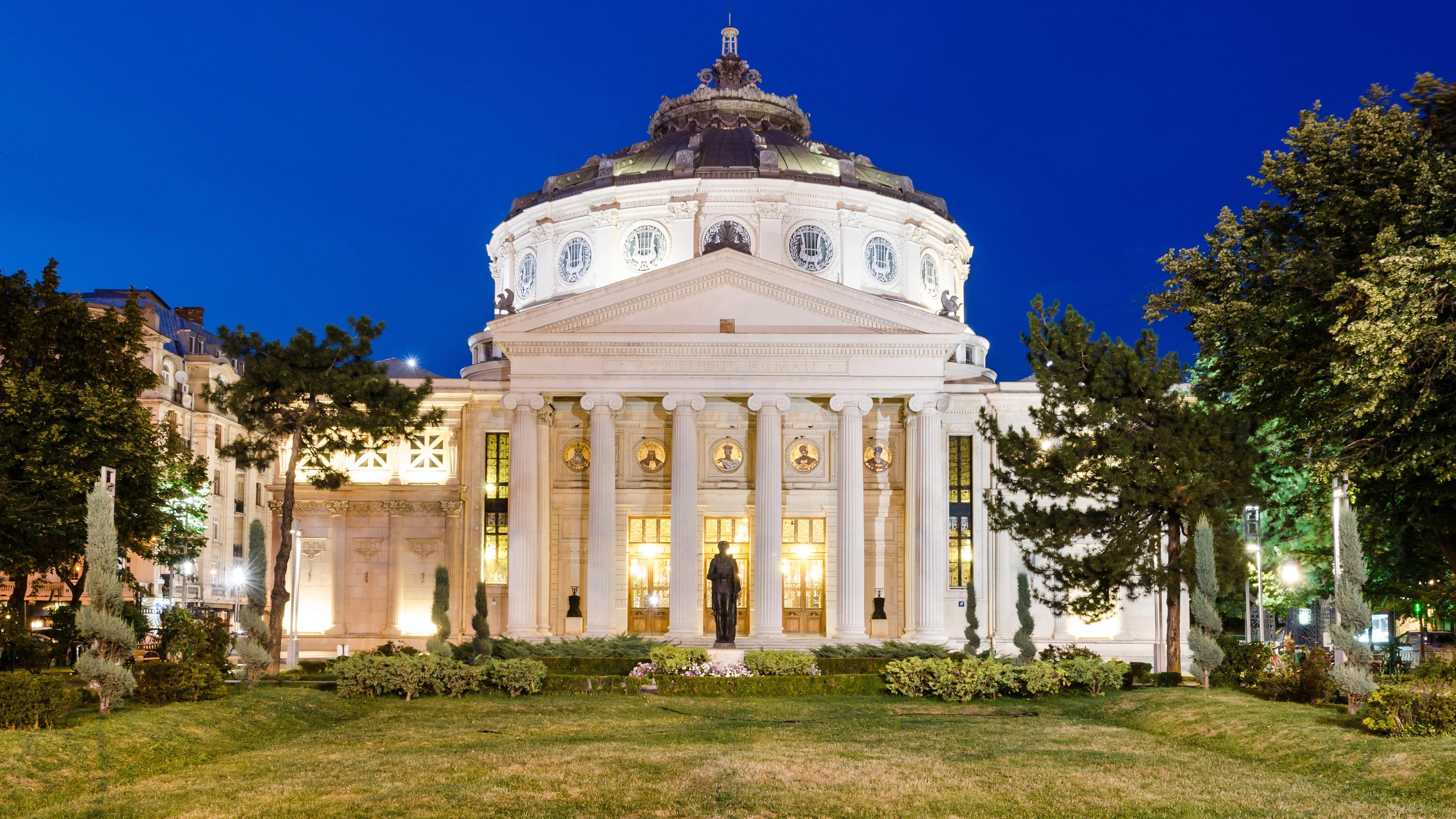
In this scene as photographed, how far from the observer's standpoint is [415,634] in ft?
186

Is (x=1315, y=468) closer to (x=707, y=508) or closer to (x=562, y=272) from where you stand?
(x=707, y=508)

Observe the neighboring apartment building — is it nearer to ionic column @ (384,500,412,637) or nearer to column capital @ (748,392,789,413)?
ionic column @ (384,500,412,637)

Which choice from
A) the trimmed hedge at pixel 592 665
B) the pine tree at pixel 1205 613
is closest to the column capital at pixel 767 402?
the trimmed hedge at pixel 592 665

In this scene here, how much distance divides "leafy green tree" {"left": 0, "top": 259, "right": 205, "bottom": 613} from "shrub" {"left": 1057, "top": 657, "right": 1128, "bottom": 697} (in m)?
23.6

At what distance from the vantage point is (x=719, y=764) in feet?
70.2

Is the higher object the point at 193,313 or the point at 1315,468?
the point at 193,313

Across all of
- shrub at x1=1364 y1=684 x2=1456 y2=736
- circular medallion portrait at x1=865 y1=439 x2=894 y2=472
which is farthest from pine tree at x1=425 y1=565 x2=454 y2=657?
shrub at x1=1364 y1=684 x2=1456 y2=736

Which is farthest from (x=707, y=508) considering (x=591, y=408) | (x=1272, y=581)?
(x=1272, y=581)

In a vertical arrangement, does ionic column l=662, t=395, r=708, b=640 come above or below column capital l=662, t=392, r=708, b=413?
below

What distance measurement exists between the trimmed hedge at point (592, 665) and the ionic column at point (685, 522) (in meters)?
12.0

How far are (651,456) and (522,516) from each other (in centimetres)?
658

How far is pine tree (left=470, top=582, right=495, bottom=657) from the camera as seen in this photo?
41688mm

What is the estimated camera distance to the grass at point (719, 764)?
1808cm

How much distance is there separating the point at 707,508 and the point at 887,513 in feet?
24.7
